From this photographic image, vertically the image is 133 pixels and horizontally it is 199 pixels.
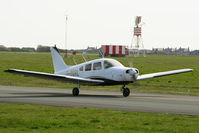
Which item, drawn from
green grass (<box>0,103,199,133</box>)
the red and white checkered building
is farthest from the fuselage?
the red and white checkered building

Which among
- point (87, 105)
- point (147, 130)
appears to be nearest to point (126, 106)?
point (87, 105)

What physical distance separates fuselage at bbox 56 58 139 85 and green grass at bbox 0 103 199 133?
7961 millimetres

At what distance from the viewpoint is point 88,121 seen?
18.1 m

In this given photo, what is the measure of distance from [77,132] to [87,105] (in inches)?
333

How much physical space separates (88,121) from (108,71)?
12.8 meters

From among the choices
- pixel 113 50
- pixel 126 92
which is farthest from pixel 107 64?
pixel 113 50

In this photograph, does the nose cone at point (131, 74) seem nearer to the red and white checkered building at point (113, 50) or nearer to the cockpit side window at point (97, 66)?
the cockpit side window at point (97, 66)

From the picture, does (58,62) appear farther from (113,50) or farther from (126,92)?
(113,50)

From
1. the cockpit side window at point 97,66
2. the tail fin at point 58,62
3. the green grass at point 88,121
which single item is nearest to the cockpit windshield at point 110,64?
the cockpit side window at point 97,66

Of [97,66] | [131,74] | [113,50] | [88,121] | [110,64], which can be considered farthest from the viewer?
[113,50]

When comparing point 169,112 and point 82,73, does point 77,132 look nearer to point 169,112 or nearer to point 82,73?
point 169,112

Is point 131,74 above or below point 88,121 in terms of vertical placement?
above

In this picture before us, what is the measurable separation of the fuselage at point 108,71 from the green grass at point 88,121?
7.96m

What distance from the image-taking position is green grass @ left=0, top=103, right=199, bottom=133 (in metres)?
16.3
